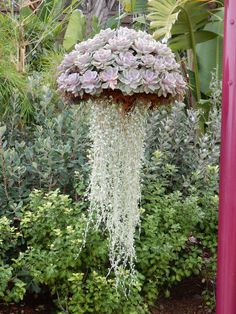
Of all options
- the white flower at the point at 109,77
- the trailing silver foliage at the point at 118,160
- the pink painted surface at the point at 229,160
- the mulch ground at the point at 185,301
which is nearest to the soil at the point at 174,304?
the mulch ground at the point at 185,301

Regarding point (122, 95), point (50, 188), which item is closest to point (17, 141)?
point (50, 188)

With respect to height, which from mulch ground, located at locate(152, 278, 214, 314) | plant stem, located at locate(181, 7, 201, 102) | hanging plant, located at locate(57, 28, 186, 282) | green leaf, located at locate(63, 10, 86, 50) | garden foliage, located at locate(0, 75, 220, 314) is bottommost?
mulch ground, located at locate(152, 278, 214, 314)

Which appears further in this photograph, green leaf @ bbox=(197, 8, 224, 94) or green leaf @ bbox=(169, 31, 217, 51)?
green leaf @ bbox=(197, 8, 224, 94)

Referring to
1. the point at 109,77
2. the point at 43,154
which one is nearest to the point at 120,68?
the point at 109,77

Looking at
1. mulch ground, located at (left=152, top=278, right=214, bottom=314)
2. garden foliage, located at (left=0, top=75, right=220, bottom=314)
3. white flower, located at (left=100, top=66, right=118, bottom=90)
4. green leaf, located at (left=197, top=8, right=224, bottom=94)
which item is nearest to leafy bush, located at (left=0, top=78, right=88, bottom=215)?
garden foliage, located at (left=0, top=75, right=220, bottom=314)

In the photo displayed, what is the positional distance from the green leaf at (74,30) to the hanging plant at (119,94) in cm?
256

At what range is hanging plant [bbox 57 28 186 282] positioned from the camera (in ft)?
7.79

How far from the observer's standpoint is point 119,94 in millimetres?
2453

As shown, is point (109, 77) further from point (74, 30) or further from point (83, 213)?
point (74, 30)

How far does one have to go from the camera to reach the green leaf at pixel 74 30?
517 centimetres

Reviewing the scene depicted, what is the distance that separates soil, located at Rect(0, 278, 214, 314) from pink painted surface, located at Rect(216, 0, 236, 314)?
1.19 m

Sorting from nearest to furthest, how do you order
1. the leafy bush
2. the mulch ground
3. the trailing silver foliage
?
the trailing silver foliage, the leafy bush, the mulch ground

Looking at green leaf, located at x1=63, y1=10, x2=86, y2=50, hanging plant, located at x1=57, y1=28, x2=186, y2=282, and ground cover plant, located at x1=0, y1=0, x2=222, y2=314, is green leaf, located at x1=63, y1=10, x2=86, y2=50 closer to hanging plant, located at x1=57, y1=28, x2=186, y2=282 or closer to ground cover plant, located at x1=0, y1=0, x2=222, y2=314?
ground cover plant, located at x1=0, y1=0, x2=222, y2=314

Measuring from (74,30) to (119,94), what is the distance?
2.98m
